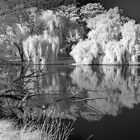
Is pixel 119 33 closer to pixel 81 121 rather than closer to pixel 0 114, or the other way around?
pixel 81 121

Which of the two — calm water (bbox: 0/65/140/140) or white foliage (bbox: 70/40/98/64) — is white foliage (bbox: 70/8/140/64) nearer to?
white foliage (bbox: 70/40/98/64)

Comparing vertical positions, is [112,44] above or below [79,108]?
above

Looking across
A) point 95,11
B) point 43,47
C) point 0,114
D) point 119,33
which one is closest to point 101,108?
point 0,114

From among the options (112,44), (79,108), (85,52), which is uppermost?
(112,44)

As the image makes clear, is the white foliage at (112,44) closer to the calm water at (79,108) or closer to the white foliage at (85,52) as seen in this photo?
the white foliage at (85,52)

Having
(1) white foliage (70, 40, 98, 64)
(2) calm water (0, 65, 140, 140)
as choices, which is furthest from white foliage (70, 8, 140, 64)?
(2) calm water (0, 65, 140, 140)

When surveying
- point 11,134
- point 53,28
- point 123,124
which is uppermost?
point 53,28

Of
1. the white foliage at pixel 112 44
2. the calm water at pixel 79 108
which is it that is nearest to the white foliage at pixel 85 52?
the white foliage at pixel 112 44

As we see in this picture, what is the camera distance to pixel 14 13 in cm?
362

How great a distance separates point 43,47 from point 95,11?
11.2m

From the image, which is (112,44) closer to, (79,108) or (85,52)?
Answer: (85,52)

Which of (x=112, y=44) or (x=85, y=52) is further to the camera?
(x=85, y=52)

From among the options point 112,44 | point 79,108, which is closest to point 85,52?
point 112,44

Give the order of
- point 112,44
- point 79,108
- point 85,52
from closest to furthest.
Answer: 1. point 79,108
2. point 112,44
3. point 85,52
